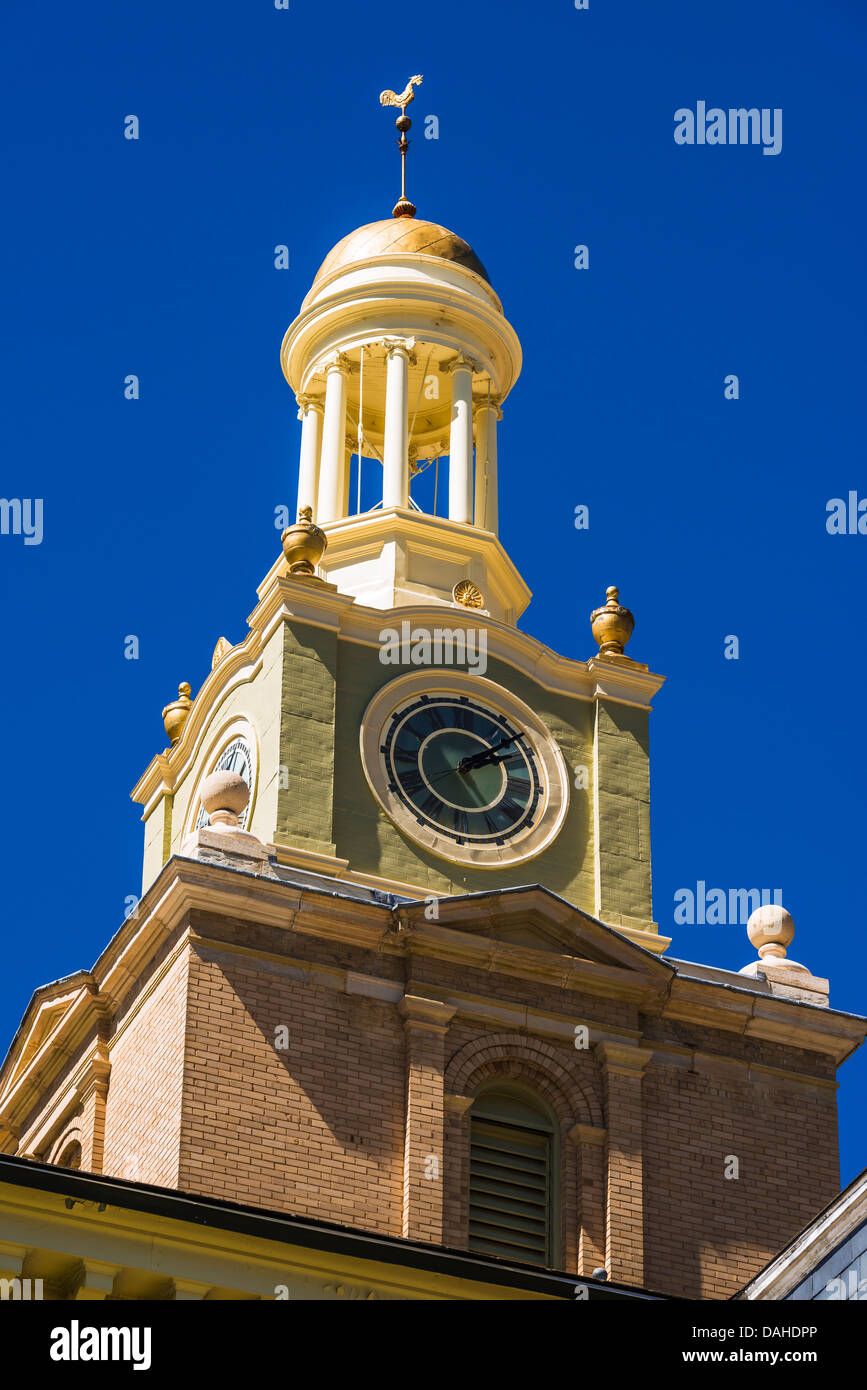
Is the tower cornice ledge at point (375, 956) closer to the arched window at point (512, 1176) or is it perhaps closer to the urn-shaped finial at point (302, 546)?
the arched window at point (512, 1176)

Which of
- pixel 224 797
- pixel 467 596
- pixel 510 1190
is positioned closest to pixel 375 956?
pixel 224 797

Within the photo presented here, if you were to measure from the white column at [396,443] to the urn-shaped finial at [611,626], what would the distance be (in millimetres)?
3662

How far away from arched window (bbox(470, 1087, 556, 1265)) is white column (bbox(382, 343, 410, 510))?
10643 millimetres

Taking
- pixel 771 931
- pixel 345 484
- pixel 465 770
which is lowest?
pixel 771 931

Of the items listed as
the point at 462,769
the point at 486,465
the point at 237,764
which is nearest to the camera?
the point at 462,769

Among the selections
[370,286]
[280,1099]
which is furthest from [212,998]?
[370,286]

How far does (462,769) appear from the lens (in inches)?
1908

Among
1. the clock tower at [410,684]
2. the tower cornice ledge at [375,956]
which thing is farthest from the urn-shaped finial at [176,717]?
the tower cornice ledge at [375,956]

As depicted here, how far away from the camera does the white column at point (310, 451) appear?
5416cm

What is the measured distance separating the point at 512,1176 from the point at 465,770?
6156 millimetres

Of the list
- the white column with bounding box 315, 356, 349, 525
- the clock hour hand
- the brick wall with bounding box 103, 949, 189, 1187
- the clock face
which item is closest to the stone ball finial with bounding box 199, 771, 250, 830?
the brick wall with bounding box 103, 949, 189, 1187

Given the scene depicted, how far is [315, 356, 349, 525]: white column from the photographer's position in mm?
53344

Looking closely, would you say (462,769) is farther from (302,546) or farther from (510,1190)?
(510,1190)
